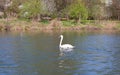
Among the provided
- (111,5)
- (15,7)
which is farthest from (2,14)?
(111,5)

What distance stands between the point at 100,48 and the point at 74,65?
425 inches

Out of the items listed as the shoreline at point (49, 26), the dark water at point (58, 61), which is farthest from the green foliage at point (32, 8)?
the dark water at point (58, 61)

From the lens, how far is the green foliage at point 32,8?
7906cm

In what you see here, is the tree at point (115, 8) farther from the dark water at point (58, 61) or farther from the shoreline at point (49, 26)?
the dark water at point (58, 61)

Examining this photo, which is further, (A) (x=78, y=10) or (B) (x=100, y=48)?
(A) (x=78, y=10)

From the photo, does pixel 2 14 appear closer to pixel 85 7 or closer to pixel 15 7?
pixel 15 7

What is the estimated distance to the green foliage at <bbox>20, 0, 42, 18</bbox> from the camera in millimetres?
79062

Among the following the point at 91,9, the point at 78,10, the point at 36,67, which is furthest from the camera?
the point at 91,9

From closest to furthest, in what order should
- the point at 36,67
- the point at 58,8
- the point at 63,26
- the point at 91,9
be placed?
the point at 36,67, the point at 63,26, the point at 91,9, the point at 58,8

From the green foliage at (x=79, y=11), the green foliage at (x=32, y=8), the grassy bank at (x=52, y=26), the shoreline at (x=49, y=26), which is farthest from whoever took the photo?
the green foliage at (x=32, y=8)

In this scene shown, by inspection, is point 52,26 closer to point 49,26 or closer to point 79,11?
point 49,26

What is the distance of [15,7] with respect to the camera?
3469 inches

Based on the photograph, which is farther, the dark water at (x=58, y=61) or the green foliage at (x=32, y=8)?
the green foliage at (x=32, y=8)

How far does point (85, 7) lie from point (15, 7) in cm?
1650
